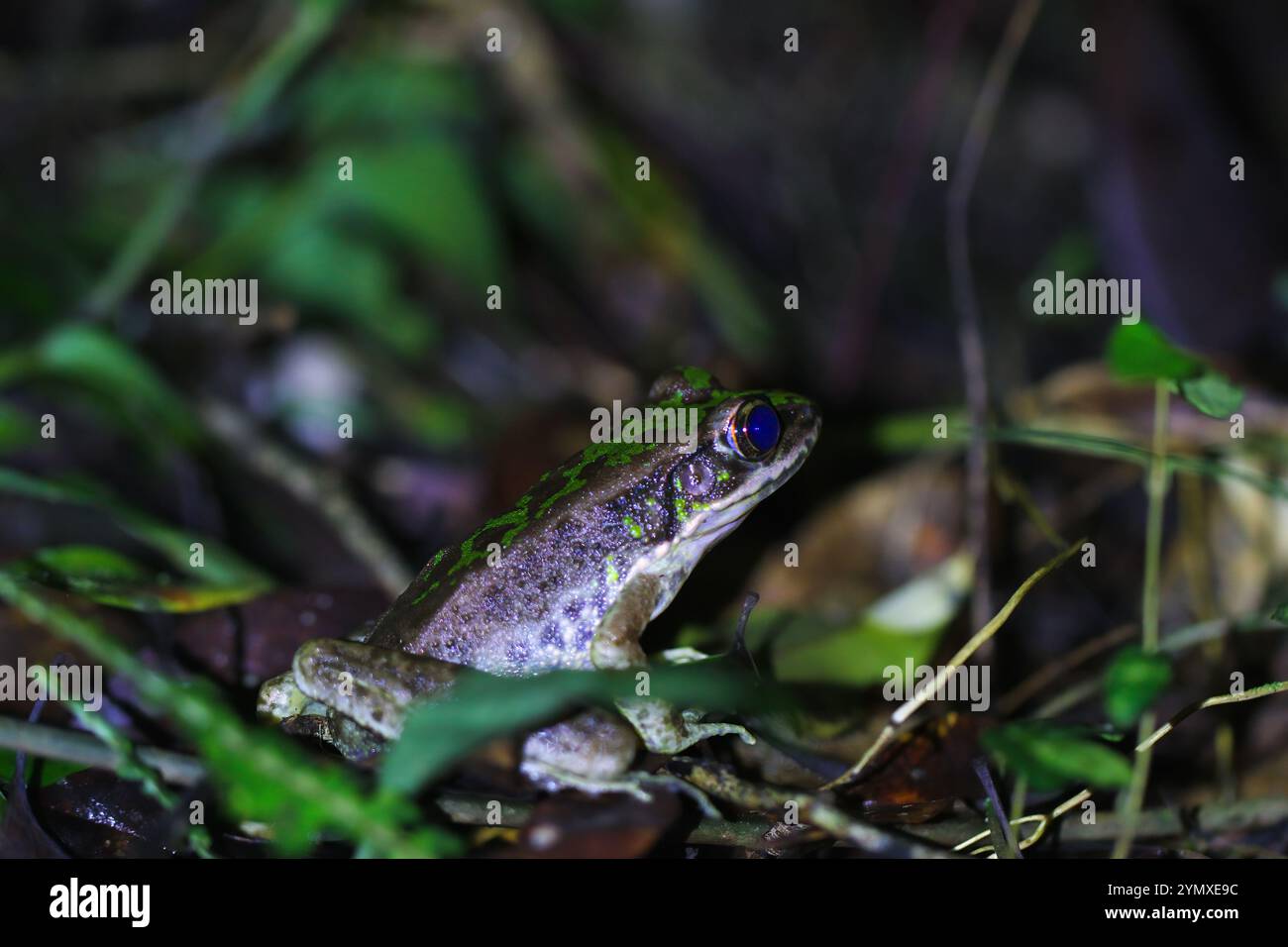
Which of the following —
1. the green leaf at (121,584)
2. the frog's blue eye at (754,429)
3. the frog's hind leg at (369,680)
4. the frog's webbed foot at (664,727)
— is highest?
the frog's blue eye at (754,429)

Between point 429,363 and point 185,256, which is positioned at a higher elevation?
point 185,256

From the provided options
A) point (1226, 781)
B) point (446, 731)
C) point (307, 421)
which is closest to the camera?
point (446, 731)

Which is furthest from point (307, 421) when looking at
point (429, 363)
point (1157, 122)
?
point (1157, 122)

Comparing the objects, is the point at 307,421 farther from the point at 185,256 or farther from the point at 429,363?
the point at 185,256

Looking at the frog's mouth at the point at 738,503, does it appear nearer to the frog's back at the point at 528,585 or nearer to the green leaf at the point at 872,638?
the frog's back at the point at 528,585

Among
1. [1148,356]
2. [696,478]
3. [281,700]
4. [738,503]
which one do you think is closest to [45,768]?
[281,700]

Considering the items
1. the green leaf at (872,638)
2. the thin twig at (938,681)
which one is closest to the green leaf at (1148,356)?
the thin twig at (938,681)

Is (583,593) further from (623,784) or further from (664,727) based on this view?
(623,784)
